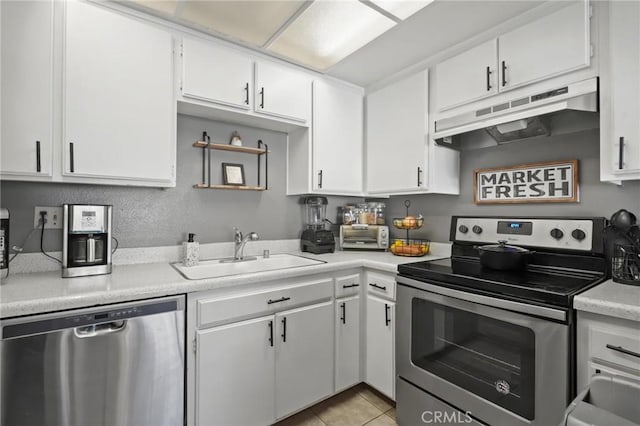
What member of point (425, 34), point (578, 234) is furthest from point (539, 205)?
point (425, 34)

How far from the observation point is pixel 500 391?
4.29 ft

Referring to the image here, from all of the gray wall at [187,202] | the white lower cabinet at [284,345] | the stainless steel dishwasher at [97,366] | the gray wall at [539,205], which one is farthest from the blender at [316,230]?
the stainless steel dishwasher at [97,366]

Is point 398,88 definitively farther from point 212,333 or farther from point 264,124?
point 212,333

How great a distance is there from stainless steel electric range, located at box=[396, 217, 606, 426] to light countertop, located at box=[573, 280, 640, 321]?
4cm

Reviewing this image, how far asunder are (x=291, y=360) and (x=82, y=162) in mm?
1534

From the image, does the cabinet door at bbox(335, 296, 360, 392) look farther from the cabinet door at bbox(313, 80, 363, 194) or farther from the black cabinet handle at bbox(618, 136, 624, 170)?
the black cabinet handle at bbox(618, 136, 624, 170)

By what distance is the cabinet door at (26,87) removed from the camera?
1.31m

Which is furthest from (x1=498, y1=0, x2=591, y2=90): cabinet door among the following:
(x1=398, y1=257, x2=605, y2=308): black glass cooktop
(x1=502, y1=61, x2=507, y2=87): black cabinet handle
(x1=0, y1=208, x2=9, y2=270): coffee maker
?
(x1=0, y1=208, x2=9, y2=270): coffee maker

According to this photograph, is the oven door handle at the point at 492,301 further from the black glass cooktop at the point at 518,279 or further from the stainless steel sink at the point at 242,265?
the stainless steel sink at the point at 242,265

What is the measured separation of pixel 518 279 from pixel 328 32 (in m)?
1.82

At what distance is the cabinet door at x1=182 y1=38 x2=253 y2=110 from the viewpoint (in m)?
1.76

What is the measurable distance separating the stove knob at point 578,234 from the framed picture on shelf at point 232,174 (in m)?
2.07

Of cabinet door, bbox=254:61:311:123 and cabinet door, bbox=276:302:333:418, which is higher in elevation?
A: cabinet door, bbox=254:61:311:123

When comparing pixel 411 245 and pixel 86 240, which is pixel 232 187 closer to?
pixel 86 240
